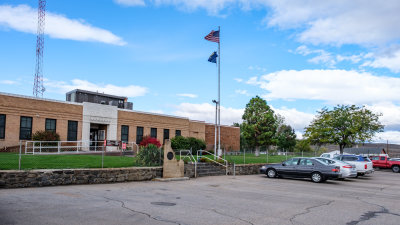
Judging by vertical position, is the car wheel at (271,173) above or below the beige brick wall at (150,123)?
below

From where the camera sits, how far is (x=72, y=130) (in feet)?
104

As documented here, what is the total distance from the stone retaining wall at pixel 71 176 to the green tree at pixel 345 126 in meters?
27.5

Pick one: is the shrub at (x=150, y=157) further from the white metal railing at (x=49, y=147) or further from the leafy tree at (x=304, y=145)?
the leafy tree at (x=304, y=145)

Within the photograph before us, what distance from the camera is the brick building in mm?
27531

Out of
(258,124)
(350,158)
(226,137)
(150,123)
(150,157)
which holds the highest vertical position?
(258,124)

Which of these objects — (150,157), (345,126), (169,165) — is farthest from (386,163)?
(150,157)

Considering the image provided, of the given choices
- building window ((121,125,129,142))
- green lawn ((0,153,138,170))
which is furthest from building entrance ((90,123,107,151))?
green lawn ((0,153,138,170))

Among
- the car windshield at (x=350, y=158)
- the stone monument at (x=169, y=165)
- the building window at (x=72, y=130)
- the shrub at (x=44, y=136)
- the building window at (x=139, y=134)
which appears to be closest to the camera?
the stone monument at (x=169, y=165)

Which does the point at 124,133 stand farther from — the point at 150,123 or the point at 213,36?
the point at 213,36

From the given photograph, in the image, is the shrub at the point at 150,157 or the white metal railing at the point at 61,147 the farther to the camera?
the white metal railing at the point at 61,147

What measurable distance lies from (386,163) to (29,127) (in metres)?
32.5

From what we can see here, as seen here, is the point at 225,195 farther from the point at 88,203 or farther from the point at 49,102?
the point at 49,102

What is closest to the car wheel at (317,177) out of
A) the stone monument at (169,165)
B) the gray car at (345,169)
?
the gray car at (345,169)

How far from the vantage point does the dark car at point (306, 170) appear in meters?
19.0
